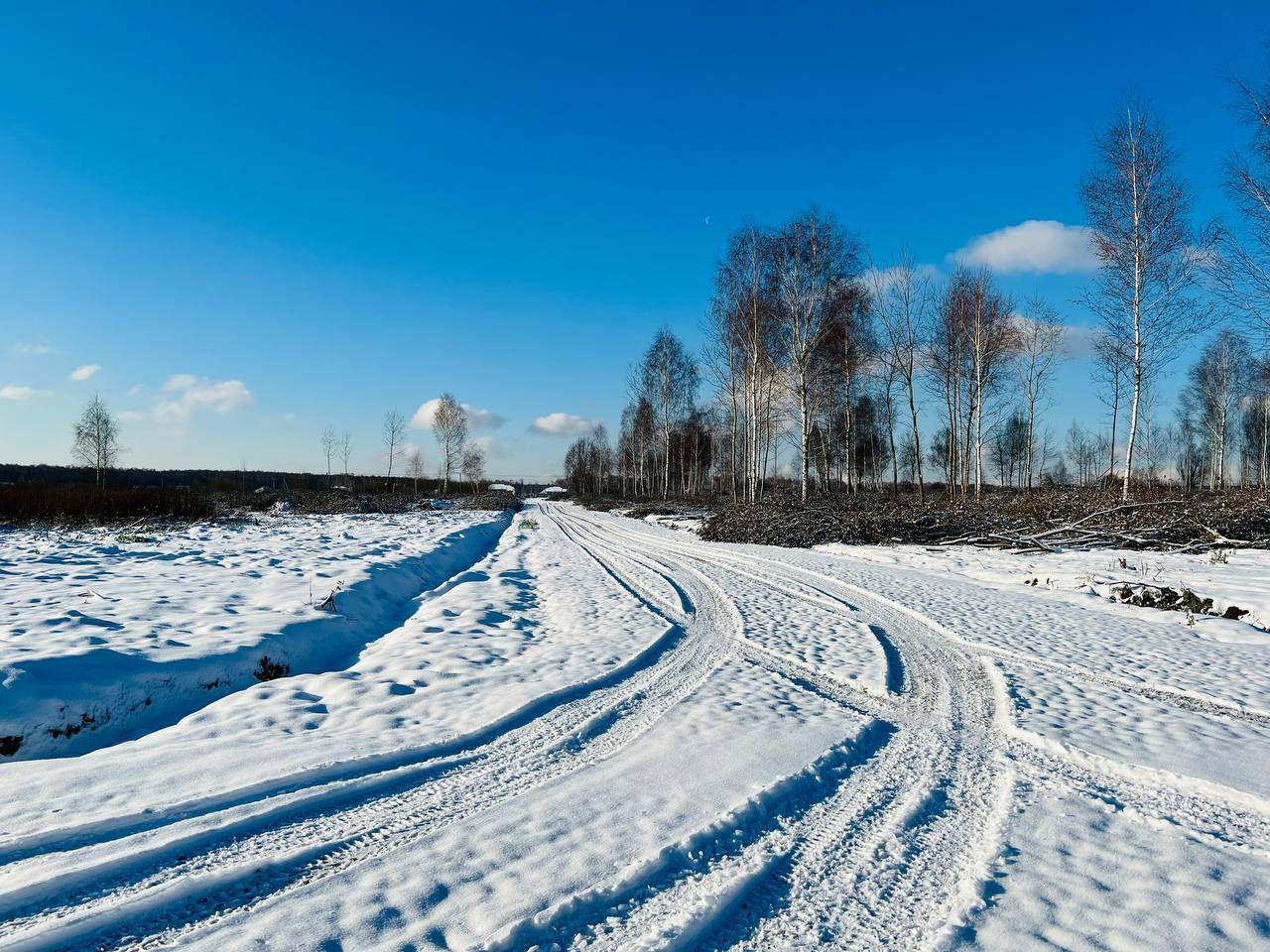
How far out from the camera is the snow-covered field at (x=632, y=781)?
194cm

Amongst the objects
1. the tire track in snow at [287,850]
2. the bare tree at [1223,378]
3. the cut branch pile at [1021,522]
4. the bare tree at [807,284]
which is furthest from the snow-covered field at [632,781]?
the bare tree at [1223,378]

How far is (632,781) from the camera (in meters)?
2.88

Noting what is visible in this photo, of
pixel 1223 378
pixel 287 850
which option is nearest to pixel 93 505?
pixel 287 850

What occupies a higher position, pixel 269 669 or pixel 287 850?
pixel 287 850

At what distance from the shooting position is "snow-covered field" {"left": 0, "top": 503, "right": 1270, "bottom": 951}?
6.36 feet

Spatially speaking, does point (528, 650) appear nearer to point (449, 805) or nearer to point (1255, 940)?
point (449, 805)

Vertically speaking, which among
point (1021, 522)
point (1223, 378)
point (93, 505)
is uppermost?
point (1223, 378)

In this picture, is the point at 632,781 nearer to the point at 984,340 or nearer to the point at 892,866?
the point at 892,866

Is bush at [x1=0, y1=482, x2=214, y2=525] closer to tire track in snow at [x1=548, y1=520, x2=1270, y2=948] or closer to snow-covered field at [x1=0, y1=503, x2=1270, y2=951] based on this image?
snow-covered field at [x1=0, y1=503, x2=1270, y2=951]

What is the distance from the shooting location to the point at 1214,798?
9.25ft

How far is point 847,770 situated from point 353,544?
40.5 feet

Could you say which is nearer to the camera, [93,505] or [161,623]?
[161,623]

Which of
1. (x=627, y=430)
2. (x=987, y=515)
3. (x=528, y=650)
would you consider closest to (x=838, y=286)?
(x=987, y=515)

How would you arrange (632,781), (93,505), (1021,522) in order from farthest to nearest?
(93,505), (1021,522), (632,781)
